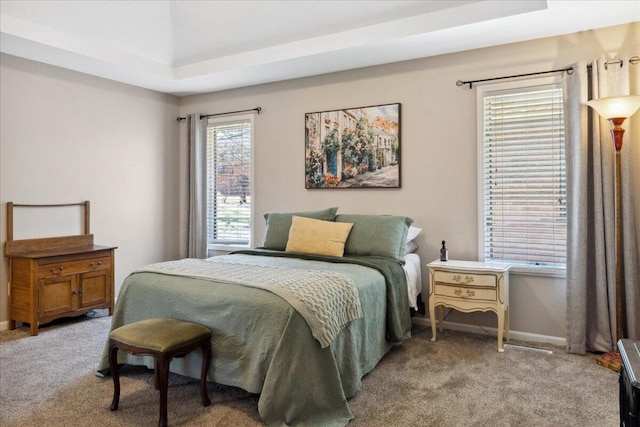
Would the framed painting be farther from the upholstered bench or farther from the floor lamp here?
the upholstered bench

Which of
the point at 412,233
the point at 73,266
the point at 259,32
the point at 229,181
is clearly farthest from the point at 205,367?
the point at 229,181

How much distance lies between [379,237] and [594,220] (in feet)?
5.38

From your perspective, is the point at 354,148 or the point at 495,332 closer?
the point at 495,332

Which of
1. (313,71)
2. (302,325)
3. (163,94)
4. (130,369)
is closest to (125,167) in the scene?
(163,94)

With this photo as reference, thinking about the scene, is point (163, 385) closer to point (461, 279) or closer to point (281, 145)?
point (461, 279)

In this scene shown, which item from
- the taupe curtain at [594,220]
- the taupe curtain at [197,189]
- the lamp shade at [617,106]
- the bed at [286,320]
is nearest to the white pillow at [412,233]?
the bed at [286,320]

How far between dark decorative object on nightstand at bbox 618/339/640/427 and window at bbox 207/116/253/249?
425 cm

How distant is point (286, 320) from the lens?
2277 mm

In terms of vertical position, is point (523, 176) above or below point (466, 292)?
above

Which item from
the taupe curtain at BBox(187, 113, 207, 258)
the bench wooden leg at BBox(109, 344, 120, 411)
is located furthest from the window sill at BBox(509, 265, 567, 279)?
the taupe curtain at BBox(187, 113, 207, 258)

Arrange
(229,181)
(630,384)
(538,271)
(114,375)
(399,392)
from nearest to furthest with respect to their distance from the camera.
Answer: (630,384)
(114,375)
(399,392)
(538,271)
(229,181)

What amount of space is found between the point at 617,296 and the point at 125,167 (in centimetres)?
496

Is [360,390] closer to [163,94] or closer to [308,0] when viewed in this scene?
[308,0]

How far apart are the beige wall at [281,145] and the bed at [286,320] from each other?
102 centimetres
